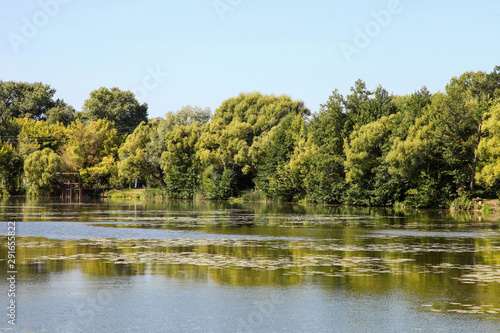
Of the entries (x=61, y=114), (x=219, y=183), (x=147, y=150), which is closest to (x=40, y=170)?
(x=147, y=150)

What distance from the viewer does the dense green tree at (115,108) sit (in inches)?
5054

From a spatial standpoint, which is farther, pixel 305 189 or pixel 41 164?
pixel 41 164

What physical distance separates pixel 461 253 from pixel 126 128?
11387 cm

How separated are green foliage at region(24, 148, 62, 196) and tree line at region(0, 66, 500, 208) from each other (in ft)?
0.53

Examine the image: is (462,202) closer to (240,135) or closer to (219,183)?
(240,135)

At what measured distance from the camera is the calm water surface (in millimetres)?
11688

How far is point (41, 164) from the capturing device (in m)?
95.1

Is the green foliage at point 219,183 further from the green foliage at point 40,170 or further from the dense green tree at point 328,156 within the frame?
the green foliage at point 40,170

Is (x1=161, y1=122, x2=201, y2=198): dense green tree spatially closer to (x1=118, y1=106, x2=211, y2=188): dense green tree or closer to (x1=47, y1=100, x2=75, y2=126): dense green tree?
(x1=118, y1=106, x2=211, y2=188): dense green tree

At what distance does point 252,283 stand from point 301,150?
62188 millimetres

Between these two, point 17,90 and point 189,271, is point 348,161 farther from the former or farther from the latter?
point 17,90

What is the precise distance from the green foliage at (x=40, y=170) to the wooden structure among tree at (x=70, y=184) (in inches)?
66.2

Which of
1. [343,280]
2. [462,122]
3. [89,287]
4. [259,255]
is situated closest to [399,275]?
[343,280]

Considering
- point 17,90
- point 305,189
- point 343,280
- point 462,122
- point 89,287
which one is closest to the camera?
point 89,287
